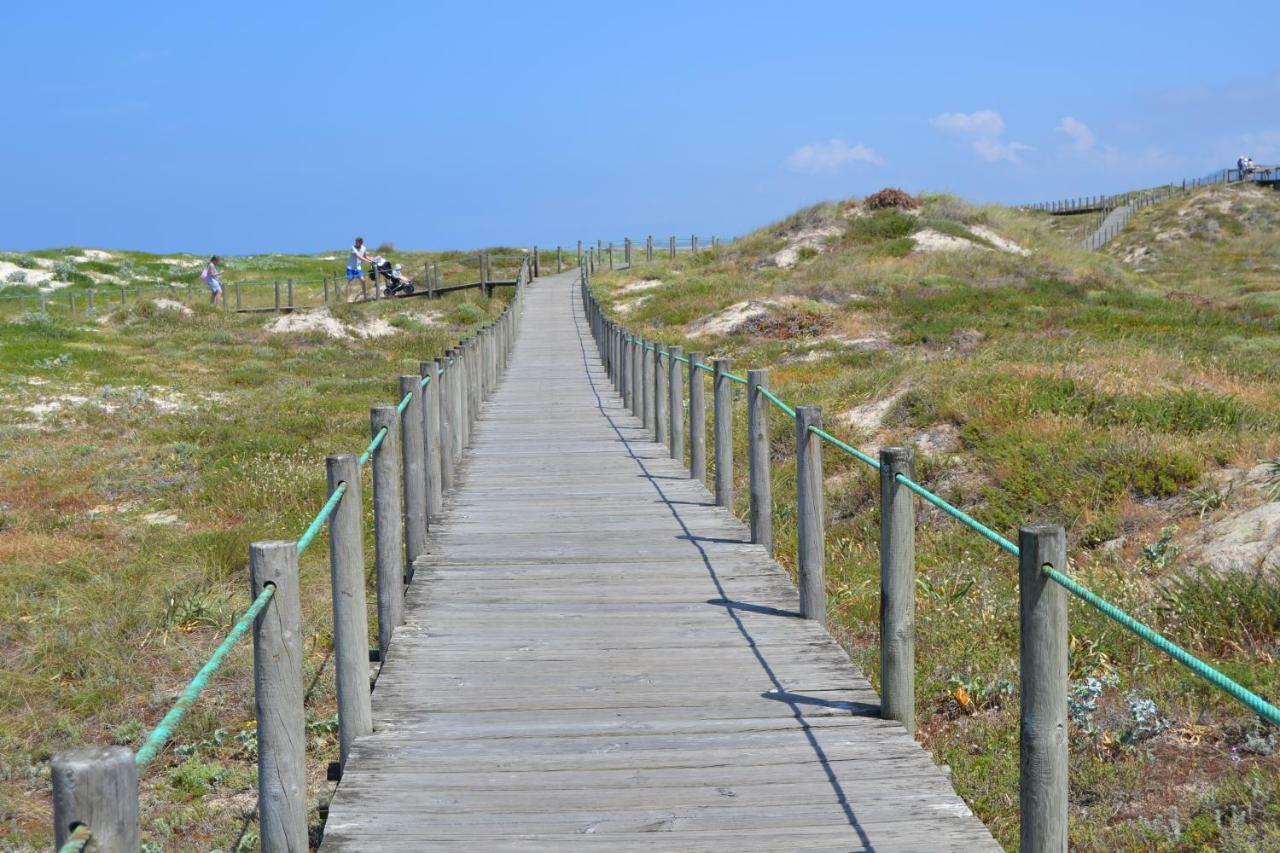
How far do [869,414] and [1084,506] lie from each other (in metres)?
4.96

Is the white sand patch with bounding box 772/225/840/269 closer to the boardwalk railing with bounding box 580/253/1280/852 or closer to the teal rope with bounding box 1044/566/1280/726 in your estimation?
the boardwalk railing with bounding box 580/253/1280/852

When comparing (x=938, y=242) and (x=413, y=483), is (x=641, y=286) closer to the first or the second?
(x=938, y=242)

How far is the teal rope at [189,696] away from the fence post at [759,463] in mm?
5161

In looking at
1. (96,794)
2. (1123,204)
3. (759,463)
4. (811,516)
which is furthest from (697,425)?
(1123,204)

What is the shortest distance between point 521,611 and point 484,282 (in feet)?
140

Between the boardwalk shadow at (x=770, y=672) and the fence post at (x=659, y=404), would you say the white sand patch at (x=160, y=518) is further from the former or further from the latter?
the fence post at (x=659, y=404)

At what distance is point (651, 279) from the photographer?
4969 centimetres

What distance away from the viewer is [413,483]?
9.02 m

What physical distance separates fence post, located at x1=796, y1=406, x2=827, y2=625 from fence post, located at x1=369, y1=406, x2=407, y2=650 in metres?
2.20

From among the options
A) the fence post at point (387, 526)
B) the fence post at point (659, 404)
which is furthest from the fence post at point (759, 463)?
the fence post at point (659, 404)

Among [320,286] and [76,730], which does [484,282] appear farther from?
[76,730]

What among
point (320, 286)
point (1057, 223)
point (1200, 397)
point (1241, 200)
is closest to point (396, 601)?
point (1200, 397)

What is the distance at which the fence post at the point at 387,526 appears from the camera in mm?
6918

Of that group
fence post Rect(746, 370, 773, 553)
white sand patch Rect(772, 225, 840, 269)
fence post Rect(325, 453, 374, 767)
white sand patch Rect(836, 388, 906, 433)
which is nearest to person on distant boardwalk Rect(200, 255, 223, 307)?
white sand patch Rect(772, 225, 840, 269)
